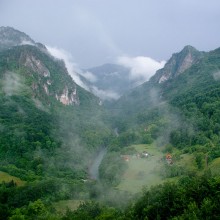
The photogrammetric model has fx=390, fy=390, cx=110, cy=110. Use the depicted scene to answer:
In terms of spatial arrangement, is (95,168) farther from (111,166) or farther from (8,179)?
(8,179)

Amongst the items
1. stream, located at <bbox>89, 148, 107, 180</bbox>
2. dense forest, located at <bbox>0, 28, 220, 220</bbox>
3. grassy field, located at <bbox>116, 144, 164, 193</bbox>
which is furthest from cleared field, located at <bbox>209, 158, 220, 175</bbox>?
stream, located at <bbox>89, 148, 107, 180</bbox>

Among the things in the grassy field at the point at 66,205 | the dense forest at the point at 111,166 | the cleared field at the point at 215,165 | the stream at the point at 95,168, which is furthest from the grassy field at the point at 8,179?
the cleared field at the point at 215,165

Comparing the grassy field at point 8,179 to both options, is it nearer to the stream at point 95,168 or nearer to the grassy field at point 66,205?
the grassy field at point 66,205

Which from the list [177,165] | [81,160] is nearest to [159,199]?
[177,165]

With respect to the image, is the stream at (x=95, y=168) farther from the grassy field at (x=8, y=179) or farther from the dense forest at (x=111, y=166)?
the grassy field at (x=8, y=179)

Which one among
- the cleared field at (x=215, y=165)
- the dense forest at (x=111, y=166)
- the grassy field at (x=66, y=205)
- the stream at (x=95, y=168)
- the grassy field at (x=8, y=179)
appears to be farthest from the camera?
the stream at (x=95, y=168)

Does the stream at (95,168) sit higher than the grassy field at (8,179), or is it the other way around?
the stream at (95,168)

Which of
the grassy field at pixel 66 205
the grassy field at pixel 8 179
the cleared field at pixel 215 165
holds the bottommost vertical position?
the grassy field at pixel 66 205

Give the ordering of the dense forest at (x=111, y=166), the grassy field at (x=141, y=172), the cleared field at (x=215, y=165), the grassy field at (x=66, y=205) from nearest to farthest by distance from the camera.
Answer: the dense forest at (x=111, y=166) < the grassy field at (x=66, y=205) < the cleared field at (x=215, y=165) < the grassy field at (x=141, y=172)

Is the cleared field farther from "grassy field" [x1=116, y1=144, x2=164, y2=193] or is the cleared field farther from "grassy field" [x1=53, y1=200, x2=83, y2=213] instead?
"grassy field" [x1=53, y1=200, x2=83, y2=213]

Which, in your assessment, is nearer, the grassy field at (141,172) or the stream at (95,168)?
the grassy field at (141,172)
